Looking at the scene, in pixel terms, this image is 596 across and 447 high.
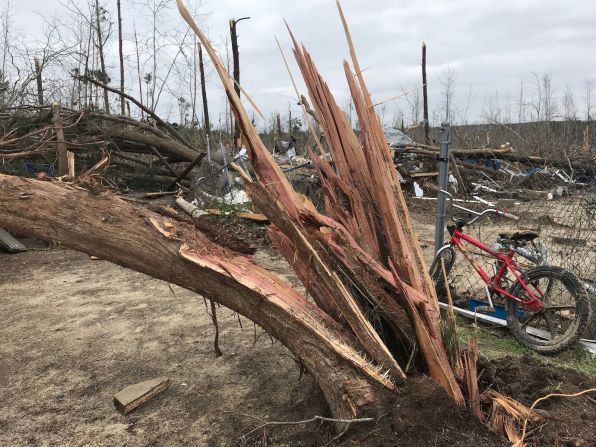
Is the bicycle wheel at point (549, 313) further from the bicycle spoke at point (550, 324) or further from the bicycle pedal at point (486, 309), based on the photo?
the bicycle pedal at point (486, 309)

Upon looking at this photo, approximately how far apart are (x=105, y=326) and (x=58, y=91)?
12.1m

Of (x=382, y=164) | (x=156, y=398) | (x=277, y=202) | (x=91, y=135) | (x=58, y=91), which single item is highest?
(x=58, y=91)

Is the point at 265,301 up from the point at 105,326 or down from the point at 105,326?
up

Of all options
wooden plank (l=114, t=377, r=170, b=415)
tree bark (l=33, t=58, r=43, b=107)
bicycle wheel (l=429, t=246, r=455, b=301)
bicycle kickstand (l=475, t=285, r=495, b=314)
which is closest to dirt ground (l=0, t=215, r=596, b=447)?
wooden plank (l=114, t=377, r=170, b=415)

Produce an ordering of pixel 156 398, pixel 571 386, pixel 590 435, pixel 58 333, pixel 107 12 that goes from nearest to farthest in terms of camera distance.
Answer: pixel 590 435 < pixel 571 386 < pixel 156 398 < pixel 58 333 < pixel 107 12

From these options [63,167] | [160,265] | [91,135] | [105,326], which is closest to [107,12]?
[91,135]

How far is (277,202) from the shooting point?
7.66ft

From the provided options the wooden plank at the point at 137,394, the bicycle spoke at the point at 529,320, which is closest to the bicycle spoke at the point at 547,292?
the bicycle spoke at the point at 529,320

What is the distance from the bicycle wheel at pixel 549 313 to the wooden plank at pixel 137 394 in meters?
2.68

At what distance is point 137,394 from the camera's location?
298cm

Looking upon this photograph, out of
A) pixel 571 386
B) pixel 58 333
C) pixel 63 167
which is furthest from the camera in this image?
pixel 63 167

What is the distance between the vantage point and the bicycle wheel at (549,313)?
11.2 ft

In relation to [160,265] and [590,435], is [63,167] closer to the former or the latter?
[160,265]

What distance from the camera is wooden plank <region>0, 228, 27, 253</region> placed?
769 cm
